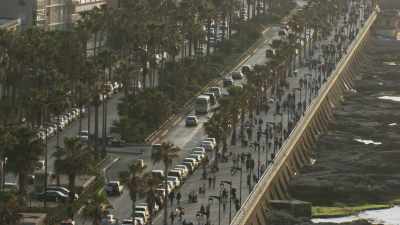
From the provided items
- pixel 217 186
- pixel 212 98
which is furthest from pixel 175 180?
pixel 212 98

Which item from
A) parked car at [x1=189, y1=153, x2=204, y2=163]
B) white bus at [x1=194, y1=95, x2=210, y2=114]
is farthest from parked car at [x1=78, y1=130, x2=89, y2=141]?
white bus at [x1=194, y1=95, x2=210, y2=114]

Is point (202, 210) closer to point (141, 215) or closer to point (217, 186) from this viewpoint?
point (141, 215)

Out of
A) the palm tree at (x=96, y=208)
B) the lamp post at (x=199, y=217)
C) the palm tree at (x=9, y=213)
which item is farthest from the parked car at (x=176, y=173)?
the palm tree at (x=9, y=213)

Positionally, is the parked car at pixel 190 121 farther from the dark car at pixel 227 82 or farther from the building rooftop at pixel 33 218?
the building rooftop at pixel 33 218

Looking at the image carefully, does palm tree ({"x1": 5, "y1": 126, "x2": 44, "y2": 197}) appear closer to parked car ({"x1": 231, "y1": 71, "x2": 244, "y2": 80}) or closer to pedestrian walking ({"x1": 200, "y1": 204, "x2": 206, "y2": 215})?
pedestrian walking ({"x1": 200, "y1": 204, "x2": 206, "y2": 215})

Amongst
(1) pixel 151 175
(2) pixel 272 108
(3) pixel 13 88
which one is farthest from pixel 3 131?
(2) pixel 272 108

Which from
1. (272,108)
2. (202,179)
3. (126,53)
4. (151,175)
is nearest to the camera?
(151,175)

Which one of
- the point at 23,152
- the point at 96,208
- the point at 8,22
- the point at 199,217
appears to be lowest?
the point at 199,217

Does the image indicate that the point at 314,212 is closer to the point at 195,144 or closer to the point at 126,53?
the point at 195,144
